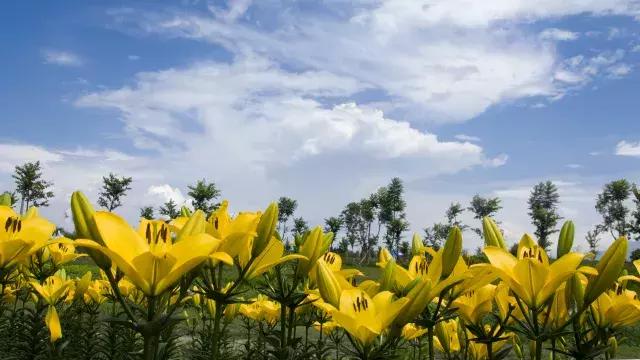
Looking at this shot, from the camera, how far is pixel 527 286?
1597 mm

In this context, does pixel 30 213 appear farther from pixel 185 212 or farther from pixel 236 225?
pixel 236 225

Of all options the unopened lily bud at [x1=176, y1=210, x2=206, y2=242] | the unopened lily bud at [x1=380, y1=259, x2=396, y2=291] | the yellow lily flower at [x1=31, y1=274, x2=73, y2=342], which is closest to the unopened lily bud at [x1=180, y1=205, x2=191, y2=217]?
the unopened lily bud at [x1=176, y1=210, x2=206, y2=242]

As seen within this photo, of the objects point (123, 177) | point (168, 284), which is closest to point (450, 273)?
point (168, 284)

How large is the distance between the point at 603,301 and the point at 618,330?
0.16 meters

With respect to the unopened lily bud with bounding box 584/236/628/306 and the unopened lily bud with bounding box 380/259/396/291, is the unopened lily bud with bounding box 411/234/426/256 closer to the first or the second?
the unopened lily bud with bounding box 380/259/396/291

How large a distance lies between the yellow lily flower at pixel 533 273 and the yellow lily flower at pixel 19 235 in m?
1.34

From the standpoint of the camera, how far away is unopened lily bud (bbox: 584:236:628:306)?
163 centimetres

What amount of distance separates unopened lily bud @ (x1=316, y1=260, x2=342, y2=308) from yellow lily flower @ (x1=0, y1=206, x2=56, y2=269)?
83cm

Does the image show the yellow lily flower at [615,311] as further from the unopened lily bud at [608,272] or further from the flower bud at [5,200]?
the flower bud at [5,200]

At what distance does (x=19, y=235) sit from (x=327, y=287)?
946 millimetres

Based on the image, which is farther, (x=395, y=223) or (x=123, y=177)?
(x=395, y=223)

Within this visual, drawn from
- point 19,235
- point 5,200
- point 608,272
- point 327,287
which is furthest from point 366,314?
point 5,200

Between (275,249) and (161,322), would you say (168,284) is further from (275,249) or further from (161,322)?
(275,249)

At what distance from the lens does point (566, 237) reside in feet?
6.36
